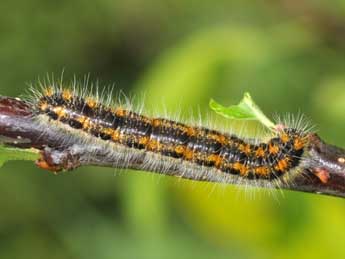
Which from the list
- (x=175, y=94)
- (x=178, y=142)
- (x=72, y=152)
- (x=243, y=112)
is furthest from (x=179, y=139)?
(x=175, y=94)

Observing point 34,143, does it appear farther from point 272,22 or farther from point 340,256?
point 272,22

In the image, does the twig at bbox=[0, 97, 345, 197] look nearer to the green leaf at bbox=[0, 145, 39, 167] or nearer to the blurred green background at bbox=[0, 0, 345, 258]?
the green leaf at bbox=[0, 145, 39, 167]

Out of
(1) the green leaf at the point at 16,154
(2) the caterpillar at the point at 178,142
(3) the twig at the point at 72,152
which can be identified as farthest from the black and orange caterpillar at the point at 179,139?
(1) the green leaf at the point at 16,154

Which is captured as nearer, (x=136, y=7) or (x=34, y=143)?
(x=34, y=143)

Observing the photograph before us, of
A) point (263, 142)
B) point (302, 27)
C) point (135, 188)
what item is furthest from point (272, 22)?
point (263, 142)

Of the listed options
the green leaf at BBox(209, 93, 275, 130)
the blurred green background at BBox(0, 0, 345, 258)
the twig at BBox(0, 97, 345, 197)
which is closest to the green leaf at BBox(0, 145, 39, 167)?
the twig at BBox(0, 97, 345, 197)
